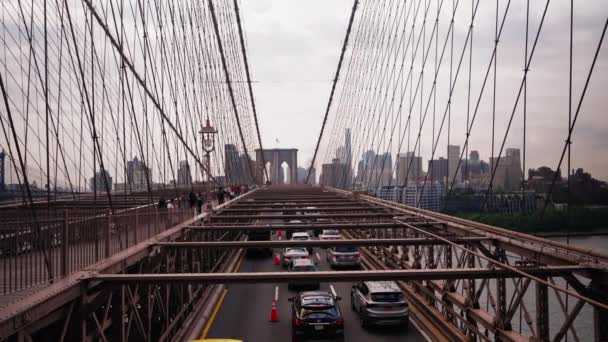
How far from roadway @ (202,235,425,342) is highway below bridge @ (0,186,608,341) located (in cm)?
4

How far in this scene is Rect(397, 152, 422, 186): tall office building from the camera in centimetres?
2559

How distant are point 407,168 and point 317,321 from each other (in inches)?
582

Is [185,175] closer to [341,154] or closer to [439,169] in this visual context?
[439,169]

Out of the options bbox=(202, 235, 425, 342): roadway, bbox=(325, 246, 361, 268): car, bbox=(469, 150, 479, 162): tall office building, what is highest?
bbox=(469, 150, 479, 162): tall office building

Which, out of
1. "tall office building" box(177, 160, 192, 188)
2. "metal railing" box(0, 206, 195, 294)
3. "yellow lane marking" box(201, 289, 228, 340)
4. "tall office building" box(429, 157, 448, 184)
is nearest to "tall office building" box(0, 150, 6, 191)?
"metal railing" box(0, 206, 195, 294)

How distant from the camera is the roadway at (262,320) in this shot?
13773 mm

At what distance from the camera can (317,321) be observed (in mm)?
12812

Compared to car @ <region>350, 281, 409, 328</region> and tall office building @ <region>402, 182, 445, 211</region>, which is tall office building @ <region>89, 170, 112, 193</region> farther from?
tall office building @ <region>402, 182, 445, 211</region>

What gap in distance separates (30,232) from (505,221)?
32.8 feet

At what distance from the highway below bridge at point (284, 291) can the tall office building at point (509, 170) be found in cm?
148

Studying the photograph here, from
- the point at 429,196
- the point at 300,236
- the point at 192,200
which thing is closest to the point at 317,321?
the point at 192,200

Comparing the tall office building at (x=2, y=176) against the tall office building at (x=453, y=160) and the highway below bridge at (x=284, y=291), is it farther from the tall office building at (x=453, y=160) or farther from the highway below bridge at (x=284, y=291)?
the tall office building at (x=453, y=160)

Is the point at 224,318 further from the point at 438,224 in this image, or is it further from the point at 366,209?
the point at 366,209

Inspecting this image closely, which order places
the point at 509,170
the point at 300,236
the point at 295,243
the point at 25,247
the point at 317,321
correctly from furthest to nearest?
the point at 300,236 → the point at 509,170 → the point at 317,321 → the point at 295,243 → the point at 25,247
